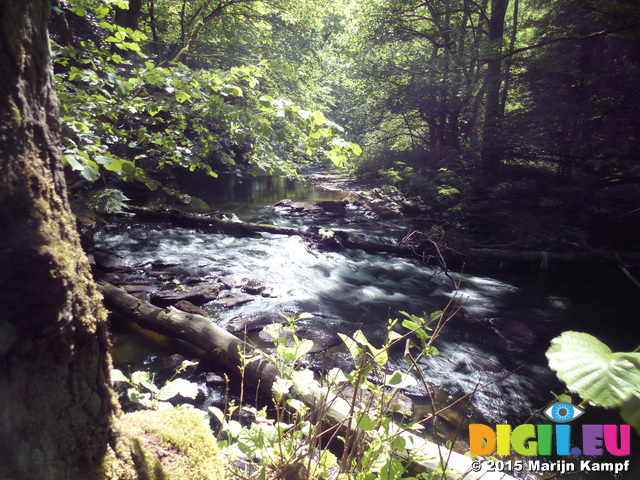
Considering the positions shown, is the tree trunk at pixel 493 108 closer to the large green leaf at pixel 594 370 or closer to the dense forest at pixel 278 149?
the dense forest at pixel 278 149

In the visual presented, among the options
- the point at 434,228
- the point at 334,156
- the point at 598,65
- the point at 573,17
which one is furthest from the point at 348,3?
the point at 334,156

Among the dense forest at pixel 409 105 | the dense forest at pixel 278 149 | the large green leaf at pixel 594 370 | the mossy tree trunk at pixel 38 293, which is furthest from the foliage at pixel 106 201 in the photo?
the large green leaf at pixel 594 370

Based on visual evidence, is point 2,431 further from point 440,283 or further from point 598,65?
point 598,65

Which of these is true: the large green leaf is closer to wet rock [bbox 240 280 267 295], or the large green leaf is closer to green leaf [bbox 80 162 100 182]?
green leaf [bbox 80 162 100 182]

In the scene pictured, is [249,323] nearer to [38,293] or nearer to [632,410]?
[38,293]

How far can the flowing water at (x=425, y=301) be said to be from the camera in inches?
165

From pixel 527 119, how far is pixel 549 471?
10.4 meters

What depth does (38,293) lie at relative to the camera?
1058mm

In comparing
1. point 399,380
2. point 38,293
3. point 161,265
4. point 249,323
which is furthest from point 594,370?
point 161,265

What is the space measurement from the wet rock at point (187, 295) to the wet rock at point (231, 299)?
0.38ft

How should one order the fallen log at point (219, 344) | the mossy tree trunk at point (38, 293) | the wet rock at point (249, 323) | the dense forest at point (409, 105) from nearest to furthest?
1. the mossy tree trunk at point (38, 293)
2. the fallen log at point (219, 344)
3. the dense forest at point (409, 105)
4. the wet rock at point (249, 323)

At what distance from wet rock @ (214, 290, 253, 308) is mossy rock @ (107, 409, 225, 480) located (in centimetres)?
365

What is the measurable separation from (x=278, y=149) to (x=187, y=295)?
2.79 metres

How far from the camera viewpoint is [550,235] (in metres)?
8.20
